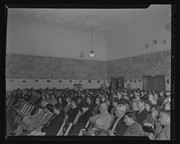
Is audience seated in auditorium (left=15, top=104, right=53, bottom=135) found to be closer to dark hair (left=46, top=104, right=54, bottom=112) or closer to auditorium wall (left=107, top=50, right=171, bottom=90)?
dark hair (left=46, top=104, right=54, bottom=112)

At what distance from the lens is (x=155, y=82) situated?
1.96 metres

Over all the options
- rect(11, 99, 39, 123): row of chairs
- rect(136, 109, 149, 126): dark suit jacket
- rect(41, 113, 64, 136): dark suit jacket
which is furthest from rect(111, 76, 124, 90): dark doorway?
rect(11, 99, 39, 123): row of chairs

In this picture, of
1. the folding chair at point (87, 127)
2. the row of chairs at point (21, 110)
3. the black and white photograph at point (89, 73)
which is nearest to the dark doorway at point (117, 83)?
the black and white photograph at point (89, 73)

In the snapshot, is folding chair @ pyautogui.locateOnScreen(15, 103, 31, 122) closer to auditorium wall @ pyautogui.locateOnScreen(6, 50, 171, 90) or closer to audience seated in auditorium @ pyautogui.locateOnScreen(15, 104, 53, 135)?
audience seated in auditorium @ pyautogui.locateOnScreen(15, 104, 53, 135)

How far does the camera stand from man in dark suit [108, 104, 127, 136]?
1.98 meters

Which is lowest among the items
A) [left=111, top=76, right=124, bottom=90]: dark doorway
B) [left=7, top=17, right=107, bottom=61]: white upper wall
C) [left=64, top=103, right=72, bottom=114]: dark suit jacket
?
[left=64, top=103, right=72, bottom=114]: dark suit jacket

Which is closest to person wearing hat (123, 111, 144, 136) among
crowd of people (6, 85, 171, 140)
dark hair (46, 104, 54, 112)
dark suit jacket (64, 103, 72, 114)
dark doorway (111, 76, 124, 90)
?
crowd of people (6, 85, 171, 140)

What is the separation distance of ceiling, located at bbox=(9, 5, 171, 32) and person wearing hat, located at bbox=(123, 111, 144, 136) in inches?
33.4

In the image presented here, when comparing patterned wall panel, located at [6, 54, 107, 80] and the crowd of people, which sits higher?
patterned wall panel, located at [6, 54, 107, 80]
